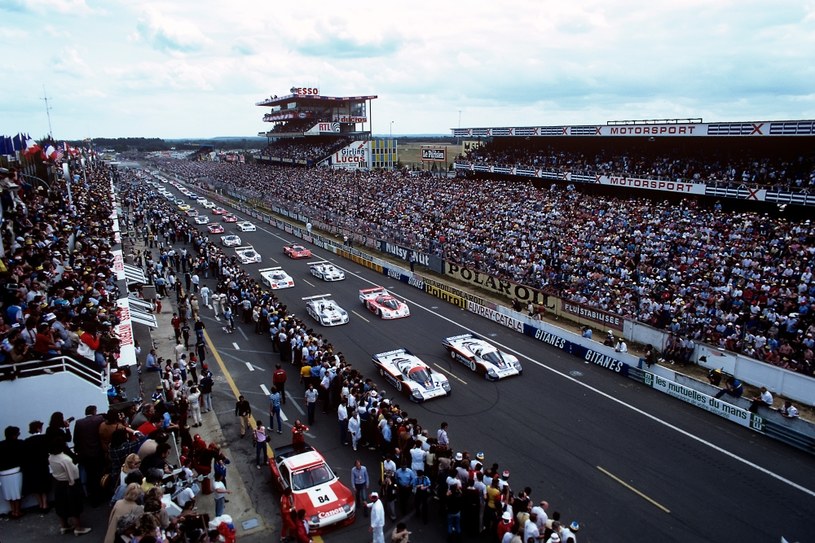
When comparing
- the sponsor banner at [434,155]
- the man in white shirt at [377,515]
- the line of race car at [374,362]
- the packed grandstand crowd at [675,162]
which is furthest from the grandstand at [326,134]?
the man in white shirt at [377,515]

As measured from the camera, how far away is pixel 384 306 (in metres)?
27.8

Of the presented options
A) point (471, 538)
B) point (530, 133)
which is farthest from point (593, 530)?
point (530, 133)

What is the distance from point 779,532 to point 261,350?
1859 centimetres

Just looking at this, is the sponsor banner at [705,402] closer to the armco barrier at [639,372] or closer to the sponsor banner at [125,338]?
the armco barrier at [639,372]

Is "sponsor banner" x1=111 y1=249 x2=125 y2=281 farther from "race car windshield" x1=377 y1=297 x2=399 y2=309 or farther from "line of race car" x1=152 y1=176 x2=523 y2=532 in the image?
"race car windshield" x1=377 y1=297 x2=399 y2=309

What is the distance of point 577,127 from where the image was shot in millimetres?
43219

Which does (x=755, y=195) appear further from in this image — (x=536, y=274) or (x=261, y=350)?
(x=261, y=350)

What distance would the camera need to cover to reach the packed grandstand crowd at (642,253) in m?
21.5

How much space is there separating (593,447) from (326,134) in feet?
273

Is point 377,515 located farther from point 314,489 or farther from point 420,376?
point 420,376

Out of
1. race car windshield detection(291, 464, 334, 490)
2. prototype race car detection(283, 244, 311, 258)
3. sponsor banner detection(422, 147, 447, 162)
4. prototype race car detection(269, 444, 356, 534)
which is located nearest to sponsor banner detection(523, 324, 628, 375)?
prototype race car detection(269, 444, 356, 534)

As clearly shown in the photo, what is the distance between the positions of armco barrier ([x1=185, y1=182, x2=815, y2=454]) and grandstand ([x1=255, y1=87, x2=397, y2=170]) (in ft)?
189

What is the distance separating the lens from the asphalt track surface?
12328 mm

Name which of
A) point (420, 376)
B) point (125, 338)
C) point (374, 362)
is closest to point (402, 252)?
point (374, 362)
